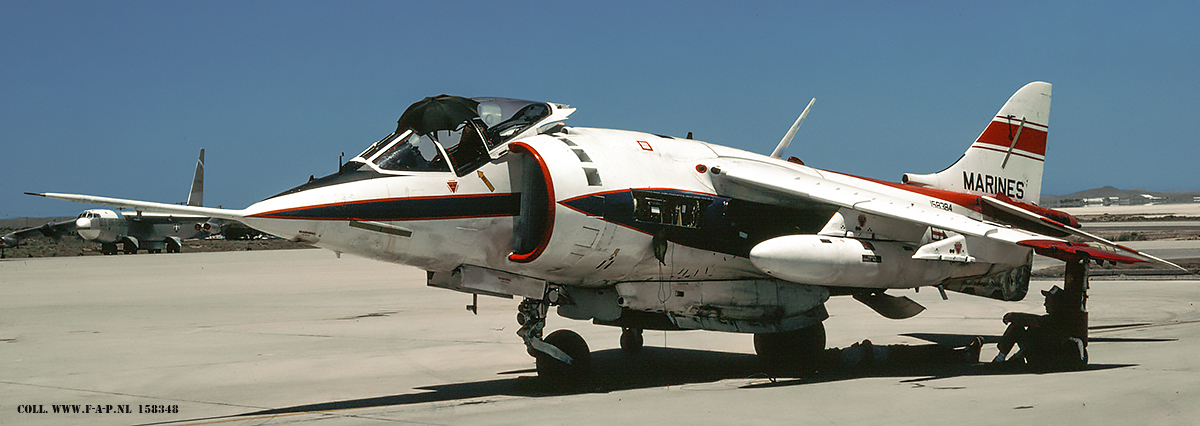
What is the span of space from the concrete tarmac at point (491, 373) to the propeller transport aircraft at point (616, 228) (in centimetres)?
84

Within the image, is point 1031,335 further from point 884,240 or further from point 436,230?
point 436,230

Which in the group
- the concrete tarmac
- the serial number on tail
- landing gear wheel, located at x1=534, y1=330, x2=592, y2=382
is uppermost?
the serial number on tail

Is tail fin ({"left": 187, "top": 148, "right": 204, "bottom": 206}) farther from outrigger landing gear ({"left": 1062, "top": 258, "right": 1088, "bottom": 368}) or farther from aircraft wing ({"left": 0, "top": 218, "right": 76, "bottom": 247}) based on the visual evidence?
outrigger landing gear ({"left": 1062, "top": 258, "right": 1088, "bottom": 368})

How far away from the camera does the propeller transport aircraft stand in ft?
26.6

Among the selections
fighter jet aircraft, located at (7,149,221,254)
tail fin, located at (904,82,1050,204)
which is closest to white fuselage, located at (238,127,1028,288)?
tail fin, located at (904,82,1050,204)

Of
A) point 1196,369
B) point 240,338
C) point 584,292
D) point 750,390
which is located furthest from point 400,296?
point 1196,369

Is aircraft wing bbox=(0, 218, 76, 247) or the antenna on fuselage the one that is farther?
aircraft wing bbox=(0, 218, 76, 247)

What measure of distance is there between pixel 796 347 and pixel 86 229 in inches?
1728

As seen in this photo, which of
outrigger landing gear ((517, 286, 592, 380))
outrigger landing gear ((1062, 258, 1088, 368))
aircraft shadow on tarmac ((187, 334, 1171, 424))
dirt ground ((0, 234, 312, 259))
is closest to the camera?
aircraft shadow on tarmac ((187, 334, 1171, 424))

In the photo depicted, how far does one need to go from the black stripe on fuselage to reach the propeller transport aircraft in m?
0.01

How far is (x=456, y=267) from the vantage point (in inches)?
344

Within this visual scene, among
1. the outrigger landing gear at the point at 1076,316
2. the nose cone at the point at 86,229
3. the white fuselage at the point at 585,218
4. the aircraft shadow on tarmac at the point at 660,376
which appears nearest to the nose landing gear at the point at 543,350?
the aircraft shadow on tarmac at the point at 660,376

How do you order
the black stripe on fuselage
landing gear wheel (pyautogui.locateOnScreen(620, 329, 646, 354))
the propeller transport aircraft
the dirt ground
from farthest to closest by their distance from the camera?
the dirt ground
landing gear wheel (pyautogui.locateOnScreen(620, 329, 646, 354))
the propeller transport aircraft
the black stripe on fuselage

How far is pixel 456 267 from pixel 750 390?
10.3 ft
